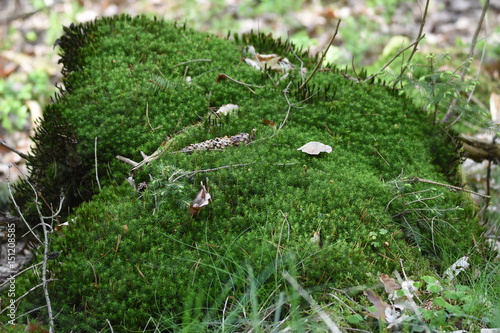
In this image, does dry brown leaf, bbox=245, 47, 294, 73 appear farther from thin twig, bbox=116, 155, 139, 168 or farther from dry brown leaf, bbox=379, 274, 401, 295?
dry brown leaf, bbox=379, 274, 401, 295

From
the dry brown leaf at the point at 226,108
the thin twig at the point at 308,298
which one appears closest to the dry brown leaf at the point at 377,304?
the thin twig at the point at 308,298

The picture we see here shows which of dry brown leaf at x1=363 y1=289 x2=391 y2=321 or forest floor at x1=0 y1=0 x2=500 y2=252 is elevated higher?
forest floor at x1=0 y1=0 x2=500 y2=252

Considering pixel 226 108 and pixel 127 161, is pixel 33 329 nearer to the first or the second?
pixel 127 161

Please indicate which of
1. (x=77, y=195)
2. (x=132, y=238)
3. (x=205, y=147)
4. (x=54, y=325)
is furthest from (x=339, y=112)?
(x=54, y=325)

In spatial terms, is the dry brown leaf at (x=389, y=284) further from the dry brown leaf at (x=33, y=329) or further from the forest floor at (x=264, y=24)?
the forest floor at (x=264, y=24)

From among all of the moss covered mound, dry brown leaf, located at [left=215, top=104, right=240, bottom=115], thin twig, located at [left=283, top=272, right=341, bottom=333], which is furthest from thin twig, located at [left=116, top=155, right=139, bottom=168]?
thin twig, located at [left=283, top=272, right=341, bottom=333]

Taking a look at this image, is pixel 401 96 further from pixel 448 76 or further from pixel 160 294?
pixel 160 294

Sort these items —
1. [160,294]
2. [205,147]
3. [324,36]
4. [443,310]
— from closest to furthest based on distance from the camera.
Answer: [443,310] → [160,294] → [205,147] → [324,36]
